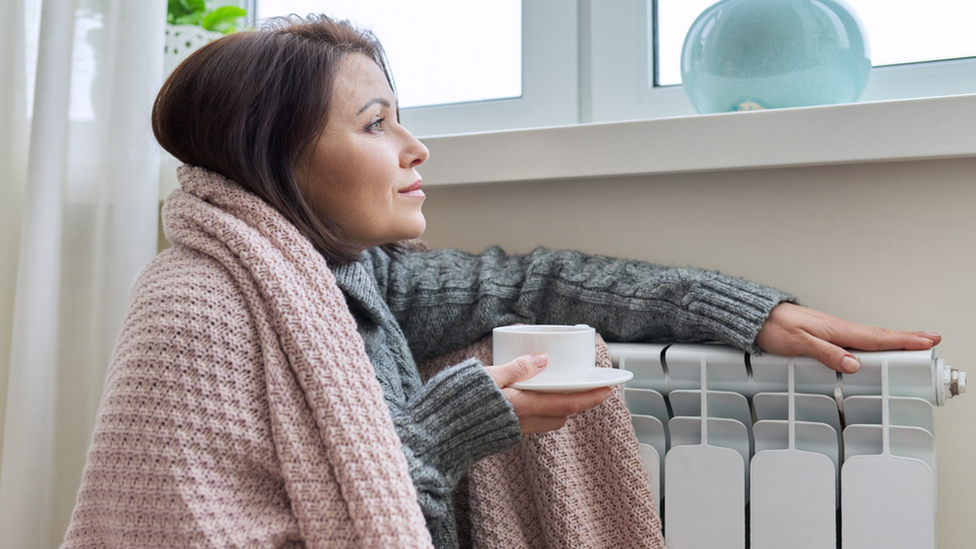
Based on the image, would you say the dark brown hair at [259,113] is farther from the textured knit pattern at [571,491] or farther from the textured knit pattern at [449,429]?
the textured knit pattern at [571,491]

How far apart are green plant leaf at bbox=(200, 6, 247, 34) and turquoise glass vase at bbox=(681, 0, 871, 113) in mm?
825

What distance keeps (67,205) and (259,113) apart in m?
0.52

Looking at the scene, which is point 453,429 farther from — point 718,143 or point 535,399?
point 718,143

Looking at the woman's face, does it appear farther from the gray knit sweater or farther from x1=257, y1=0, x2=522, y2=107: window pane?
x1=257, y1=0, x2=522, y2=107: window pane

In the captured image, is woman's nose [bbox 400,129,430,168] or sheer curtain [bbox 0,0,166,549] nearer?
woman's nose [bbox 400,129,430,168]

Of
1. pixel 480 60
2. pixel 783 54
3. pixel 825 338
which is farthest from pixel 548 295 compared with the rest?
pixel 480 60

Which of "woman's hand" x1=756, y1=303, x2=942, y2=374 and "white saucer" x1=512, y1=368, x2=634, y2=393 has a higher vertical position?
"woman's hand" x1=756, y1=303, x2=942, y2=374

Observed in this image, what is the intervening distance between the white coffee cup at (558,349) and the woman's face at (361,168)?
20 centimetres

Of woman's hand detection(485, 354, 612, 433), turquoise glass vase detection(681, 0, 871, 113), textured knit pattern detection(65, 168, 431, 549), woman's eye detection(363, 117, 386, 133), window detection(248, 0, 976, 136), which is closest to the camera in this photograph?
Result: textured knit pattern detection(65, 168, 431, 549)

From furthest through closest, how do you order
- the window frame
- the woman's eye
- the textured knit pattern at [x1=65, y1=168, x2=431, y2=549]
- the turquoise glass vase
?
the window frame, the turquoise glass vase, the woman's eye, the textured knit pattern at [x1=65, y1=168, x2=431, y2=549]

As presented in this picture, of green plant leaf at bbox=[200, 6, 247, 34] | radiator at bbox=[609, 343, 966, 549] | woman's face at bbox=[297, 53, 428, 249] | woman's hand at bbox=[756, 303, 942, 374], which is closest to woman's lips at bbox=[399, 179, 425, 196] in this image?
woman's face at bbox=[297, 53, 428, 249]

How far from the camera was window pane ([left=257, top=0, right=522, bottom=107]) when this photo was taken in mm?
1254

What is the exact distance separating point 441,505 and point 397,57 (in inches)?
38.2

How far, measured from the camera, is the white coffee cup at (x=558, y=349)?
26.2 inches
